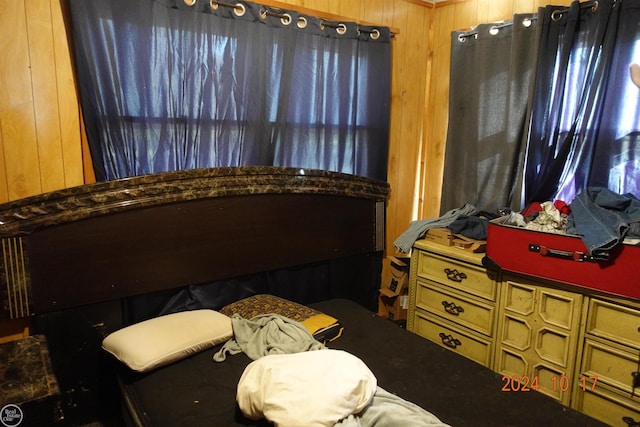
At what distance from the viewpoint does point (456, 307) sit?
256cm

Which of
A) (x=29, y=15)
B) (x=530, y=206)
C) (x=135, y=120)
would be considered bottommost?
(x=530, y=206)

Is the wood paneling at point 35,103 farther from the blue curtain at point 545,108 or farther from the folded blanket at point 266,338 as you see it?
the blue curtain at point 545,108

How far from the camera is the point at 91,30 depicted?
1.85 m

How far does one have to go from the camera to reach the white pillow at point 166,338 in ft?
5.69

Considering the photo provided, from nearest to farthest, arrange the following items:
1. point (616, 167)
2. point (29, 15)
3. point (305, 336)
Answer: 1. point (29, 15)
2. point (305, 336)
3. point (616, 167)

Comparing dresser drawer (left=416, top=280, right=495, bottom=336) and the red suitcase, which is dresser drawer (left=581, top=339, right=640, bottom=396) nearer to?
the red suitcase

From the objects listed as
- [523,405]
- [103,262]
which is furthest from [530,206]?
[103,262]

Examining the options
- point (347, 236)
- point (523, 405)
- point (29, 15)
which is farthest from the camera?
point (347, 236)

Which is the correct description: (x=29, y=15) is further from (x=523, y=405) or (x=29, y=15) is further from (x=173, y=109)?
(x=523, y=405)

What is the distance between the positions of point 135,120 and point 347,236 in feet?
4.55

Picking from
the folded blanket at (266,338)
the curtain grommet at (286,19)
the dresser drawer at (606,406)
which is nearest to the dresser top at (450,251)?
the dresser drawer at (606,406)

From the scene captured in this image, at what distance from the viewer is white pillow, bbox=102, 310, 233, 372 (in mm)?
1734
